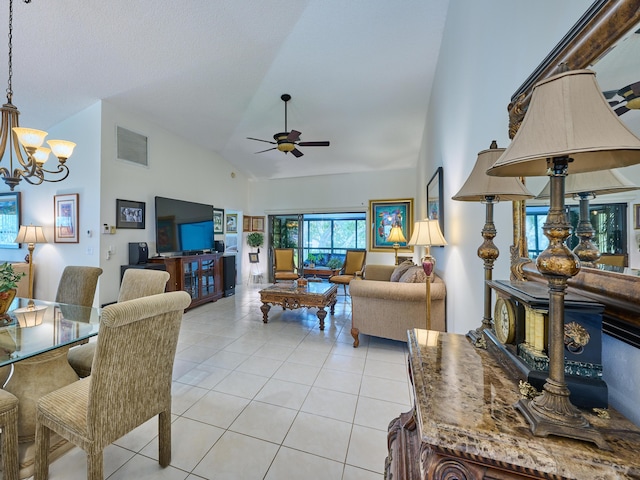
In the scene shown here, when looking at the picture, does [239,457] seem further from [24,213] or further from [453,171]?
[24,213]

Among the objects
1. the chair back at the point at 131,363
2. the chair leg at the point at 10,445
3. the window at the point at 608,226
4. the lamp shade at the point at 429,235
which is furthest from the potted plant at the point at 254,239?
the window at the point at 608,226

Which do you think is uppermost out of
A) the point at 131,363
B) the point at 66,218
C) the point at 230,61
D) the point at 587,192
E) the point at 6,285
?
the point at 230,61

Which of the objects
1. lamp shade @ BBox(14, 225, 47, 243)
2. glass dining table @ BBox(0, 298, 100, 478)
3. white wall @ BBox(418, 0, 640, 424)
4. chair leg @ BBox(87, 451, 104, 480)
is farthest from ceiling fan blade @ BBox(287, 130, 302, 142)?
lamp shade @ BBox(14, 225, 47, 243)

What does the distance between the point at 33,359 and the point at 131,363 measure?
93cm

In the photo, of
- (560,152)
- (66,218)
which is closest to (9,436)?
(560,152)

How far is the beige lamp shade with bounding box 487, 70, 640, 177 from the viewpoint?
1.75ft

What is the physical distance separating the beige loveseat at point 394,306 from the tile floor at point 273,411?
27 centimetres

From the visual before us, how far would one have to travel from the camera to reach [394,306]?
9.58ft

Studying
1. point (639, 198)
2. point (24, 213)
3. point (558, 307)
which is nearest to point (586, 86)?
point (639, 198)

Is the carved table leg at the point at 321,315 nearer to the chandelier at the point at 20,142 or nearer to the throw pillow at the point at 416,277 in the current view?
the throw pillow at the point at 416,277

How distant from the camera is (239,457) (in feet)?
5.15

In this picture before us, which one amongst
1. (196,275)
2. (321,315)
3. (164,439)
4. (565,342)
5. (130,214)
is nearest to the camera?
(565,342)

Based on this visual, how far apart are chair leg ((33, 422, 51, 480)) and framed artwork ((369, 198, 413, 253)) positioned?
5.81 meters

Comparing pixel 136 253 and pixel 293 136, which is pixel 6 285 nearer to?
pixel 136 253
